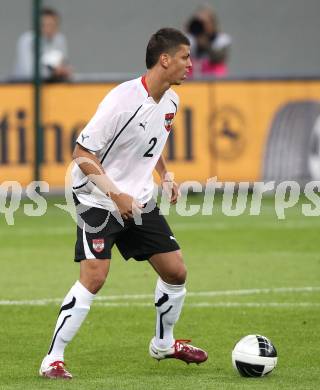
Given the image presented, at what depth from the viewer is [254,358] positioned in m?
7.93

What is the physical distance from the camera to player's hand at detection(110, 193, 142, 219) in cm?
785

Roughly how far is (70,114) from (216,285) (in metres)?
7.41

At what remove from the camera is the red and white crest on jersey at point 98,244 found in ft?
26.4

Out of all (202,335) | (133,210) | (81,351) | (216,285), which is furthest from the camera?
(216,285)

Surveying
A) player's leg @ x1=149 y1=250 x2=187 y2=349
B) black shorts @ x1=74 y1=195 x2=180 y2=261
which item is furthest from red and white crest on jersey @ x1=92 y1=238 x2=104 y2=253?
player's leg @ x1=149 y1=250 x2=187 y2=349

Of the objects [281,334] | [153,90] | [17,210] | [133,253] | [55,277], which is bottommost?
[17,210]

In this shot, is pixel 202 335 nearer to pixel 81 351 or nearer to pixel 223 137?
pixel 81 351

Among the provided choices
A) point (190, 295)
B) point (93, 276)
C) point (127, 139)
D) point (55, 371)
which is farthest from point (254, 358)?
point (190, 295)

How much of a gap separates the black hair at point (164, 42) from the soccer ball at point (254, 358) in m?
1.83

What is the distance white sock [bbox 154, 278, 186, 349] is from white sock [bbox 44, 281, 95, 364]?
0.63m

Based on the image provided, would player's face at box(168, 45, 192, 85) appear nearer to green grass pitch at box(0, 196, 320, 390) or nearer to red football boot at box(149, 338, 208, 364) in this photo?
red football boot at box(149, 338, 208, 364)

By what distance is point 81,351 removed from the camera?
352 inches

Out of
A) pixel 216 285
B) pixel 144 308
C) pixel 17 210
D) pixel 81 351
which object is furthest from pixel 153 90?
pixel 17 210

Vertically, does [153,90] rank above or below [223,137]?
above
